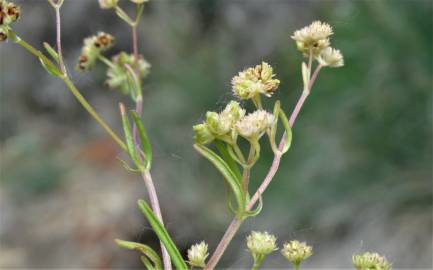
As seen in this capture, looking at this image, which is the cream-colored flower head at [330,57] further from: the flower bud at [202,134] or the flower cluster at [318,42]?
the flower bud at [202,134]

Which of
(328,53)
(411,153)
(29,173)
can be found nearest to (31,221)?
(29,173)

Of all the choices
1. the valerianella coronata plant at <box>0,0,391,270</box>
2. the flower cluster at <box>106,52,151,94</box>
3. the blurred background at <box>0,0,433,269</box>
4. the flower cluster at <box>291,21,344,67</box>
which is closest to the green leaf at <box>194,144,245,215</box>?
the valerianella coronata plant at <box>0,0,391,270</box>

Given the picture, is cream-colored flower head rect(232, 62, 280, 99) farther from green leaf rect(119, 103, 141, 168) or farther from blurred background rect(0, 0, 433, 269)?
blurred background rect(0, 0, 433, 269)

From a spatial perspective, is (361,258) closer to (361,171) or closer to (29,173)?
(361,171)

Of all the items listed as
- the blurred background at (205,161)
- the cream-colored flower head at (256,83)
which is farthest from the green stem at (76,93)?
the blurred background at (205,161)

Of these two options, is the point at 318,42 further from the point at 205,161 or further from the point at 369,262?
the point at 205,161
